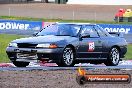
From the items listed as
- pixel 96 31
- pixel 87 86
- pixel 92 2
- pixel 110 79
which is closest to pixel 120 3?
pixel 92 2

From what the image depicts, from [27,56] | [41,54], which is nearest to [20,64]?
[27,56]

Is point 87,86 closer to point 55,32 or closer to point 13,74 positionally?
point 13,74

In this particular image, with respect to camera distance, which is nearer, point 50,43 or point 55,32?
point 50,43

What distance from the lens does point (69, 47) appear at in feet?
48.3

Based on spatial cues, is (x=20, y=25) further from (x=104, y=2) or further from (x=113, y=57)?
(x=104, y=2)

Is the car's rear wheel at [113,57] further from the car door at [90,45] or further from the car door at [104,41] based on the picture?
the car door at [90,45]

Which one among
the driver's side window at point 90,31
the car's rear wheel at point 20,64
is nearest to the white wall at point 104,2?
the driver's side window at point 90,31

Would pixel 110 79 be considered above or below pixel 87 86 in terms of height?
above

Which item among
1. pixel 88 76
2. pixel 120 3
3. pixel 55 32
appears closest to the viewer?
pixel 88 76

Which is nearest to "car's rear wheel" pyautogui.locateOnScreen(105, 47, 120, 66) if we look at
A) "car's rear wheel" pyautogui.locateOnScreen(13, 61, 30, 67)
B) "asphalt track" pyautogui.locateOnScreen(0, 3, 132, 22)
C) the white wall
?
"car's rear wheel" pyautogui.locateOnScreen(13, 61, 30, 67)

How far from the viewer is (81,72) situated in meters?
5.05

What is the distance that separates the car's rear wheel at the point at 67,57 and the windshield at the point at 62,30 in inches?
33.7

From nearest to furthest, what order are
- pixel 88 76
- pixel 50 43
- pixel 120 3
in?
pixel 88 76 → pixel 50 43 → pixel 120 3

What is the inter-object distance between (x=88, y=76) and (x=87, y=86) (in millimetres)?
5172
